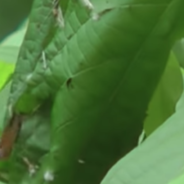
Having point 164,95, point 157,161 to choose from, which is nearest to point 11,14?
point 164,95

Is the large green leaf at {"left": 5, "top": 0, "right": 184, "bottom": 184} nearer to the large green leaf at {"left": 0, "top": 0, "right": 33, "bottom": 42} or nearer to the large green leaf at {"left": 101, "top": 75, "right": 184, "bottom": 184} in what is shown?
the large green leaf at {"left": 101, "top": 75, "right": 184, "bottom": 184}

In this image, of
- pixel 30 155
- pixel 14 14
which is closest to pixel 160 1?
pixel 30 155

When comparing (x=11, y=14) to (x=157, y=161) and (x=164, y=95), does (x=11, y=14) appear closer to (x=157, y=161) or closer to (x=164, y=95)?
(x=164, y=95)

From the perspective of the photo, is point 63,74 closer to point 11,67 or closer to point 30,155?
point 30,155

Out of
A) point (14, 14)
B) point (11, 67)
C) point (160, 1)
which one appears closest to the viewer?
point (160, 1)

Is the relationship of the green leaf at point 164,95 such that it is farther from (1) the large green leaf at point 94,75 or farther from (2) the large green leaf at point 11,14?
(2) the large green leaf at point 11,14
